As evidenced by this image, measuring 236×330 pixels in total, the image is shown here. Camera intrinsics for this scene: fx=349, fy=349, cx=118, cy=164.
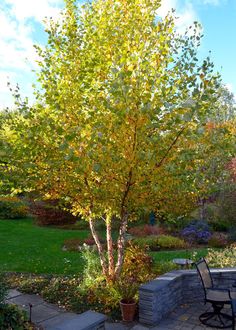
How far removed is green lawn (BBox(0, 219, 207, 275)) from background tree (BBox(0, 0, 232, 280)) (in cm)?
357

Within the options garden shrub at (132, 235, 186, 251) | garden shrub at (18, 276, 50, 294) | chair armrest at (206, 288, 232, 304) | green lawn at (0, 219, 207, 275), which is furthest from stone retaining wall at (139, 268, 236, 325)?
garden shrub at (132, 235, 186, 251)

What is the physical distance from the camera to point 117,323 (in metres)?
6.74

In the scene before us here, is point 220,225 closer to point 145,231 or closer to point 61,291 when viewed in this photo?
point 145,231

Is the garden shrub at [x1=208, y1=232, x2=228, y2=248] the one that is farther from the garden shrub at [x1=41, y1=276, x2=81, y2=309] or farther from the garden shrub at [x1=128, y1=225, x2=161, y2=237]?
the garden shrub at [x1=41, y1=276, x2=81, y2=309]

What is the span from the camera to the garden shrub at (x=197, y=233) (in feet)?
52.5

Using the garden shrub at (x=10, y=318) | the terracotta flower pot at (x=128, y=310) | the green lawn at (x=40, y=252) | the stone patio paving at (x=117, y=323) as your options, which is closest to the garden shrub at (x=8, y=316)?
the garden shrub at (x=10, y=318)

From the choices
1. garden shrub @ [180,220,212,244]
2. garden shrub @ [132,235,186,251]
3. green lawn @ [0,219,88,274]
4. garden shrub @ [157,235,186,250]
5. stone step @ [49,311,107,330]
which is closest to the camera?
stone step @ [49,311,107,330]

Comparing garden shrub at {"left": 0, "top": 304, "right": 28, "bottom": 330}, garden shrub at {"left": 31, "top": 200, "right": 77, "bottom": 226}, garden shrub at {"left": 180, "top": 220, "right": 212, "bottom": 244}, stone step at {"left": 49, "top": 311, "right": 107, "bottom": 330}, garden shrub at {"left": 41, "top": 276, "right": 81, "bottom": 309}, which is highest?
garden shrub at {"left": 31, "top": 200, "right": 77, "bottom": 226}

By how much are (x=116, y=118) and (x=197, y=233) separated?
38.5ft

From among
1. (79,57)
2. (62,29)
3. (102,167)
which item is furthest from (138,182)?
(62,29)

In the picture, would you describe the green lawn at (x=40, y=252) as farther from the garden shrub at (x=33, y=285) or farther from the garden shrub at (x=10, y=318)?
the garden shrub at (x=10, y=318)

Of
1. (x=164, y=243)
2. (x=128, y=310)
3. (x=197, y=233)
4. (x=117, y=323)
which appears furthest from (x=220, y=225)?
(x=117, y=323)

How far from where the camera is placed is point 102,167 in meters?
6.25

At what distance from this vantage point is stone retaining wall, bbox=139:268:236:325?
261 inches
